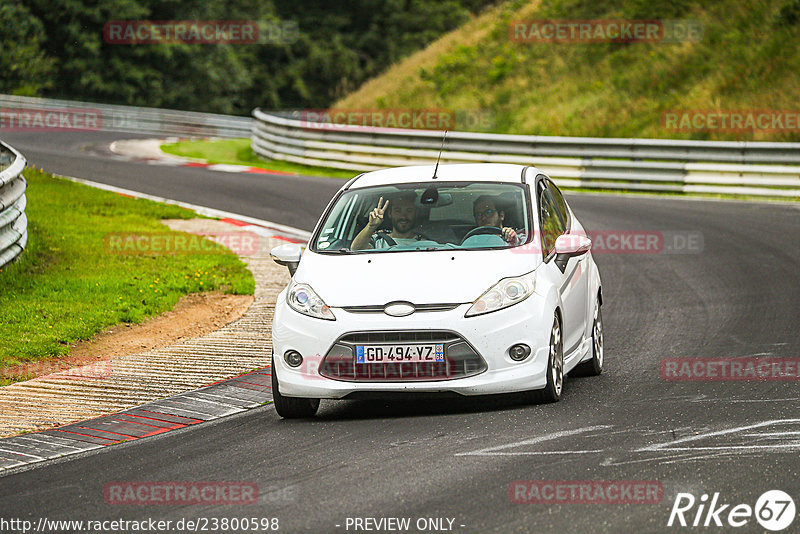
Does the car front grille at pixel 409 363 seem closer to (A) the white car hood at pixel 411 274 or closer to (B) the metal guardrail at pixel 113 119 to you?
(A) the white car hood at pixel 411 274

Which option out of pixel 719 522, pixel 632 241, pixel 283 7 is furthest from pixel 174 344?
pixel 283 7

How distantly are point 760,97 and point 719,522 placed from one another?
23.2 meters

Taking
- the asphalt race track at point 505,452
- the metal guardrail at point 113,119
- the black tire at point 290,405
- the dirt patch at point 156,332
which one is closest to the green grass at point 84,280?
the dirt patch at point 156,332

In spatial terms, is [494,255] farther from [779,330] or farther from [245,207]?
[245,207]

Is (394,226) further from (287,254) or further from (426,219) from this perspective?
(287,254)

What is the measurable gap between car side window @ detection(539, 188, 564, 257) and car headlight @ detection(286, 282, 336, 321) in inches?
67.7

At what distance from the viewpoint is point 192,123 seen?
4206cm

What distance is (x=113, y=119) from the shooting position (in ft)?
141

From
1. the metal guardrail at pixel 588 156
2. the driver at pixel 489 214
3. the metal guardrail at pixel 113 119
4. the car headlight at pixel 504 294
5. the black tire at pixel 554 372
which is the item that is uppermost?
the driver at pixel 489 214

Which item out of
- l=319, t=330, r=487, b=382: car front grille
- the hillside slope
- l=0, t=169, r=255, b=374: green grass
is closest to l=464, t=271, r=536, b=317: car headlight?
l=319, t=330, r=487, b=382: car front grille

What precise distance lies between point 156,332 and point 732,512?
7214 millimetres

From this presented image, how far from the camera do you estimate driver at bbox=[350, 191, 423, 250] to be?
→ 8.86 metres

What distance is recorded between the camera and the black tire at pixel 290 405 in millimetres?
8203

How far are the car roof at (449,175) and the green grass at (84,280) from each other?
11.1 feet
